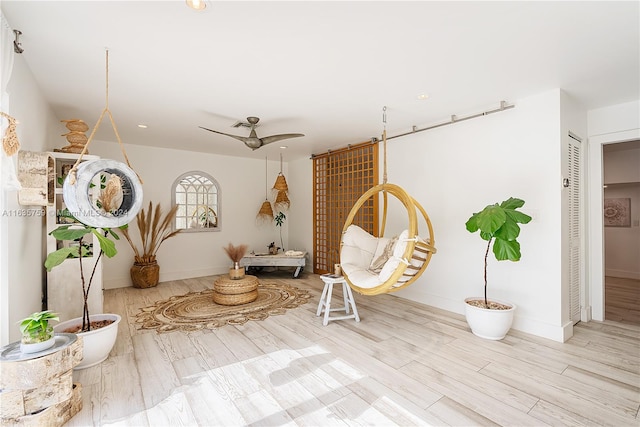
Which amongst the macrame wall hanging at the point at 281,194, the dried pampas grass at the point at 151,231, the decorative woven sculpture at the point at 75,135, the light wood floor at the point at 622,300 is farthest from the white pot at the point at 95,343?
the light wood floor at the point at 622,300

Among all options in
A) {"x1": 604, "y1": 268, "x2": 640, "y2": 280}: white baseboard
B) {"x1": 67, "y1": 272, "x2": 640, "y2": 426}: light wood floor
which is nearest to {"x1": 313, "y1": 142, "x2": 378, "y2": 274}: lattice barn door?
{"x1": 67, "y1": 272, "x2": 640, "y2": 426}: light wood floor

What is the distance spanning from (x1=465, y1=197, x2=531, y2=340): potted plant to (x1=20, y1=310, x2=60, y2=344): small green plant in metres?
3.40

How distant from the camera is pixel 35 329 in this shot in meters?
1.73

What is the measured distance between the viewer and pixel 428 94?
305cm

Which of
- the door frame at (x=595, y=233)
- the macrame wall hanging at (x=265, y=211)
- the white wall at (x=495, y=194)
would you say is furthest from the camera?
the macrame wall hanging at (x=265, y=211)

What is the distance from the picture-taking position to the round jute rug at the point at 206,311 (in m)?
3.33

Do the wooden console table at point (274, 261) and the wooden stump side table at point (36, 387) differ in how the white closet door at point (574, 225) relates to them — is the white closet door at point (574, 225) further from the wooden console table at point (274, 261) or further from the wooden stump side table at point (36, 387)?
the wooden stump side table at point (36, 387)

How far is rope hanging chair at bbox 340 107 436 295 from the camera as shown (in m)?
2.72

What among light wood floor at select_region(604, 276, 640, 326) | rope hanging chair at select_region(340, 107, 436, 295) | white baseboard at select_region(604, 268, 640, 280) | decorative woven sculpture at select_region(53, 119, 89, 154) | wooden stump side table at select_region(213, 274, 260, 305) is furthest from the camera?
white baseboard at select_region(604, 268, 640, 280)

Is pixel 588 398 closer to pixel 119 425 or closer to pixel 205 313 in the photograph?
pixel 119 425

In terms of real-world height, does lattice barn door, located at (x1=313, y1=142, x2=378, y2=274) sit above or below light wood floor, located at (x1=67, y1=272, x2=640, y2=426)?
above

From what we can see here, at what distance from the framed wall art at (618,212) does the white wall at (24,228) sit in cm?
904

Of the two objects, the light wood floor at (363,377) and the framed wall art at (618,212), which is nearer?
the light wood floor at (363,377)

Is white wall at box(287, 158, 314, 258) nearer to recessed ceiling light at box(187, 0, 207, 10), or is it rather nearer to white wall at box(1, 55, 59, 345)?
white wall at box(1, 55, 59, 345)
